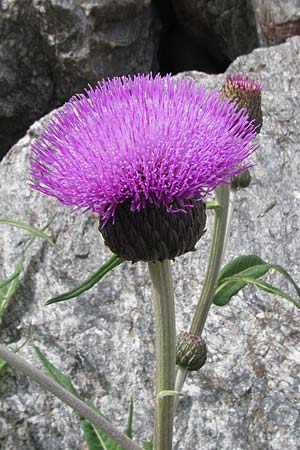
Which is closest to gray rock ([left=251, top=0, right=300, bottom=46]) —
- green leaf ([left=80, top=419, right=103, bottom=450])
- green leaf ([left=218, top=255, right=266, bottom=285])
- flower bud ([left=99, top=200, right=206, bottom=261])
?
green leaf ([left=218, top=255, right=266, bottom=285])

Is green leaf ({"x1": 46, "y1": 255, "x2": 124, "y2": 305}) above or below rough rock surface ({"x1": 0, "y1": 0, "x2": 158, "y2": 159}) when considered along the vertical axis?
below

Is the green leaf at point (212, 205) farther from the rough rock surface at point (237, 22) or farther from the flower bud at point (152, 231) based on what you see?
the rough rock surface at point (237, 22)

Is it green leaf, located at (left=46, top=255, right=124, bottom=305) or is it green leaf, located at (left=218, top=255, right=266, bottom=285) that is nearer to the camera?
Answer: green leaf, located at (left=46, top=255, right=124, bottom=305)

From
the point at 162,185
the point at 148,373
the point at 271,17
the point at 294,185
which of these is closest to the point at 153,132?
the point at 162,185

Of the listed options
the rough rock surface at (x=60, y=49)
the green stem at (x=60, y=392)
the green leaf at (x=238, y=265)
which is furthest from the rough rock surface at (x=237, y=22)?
the green stem at (x=60, y=392)

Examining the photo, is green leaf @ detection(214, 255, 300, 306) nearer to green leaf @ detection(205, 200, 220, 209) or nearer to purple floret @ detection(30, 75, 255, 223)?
green leaf @ detection(205, 200, 220, 209)

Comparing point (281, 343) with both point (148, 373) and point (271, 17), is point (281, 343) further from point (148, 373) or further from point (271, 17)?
point (271, 17)
